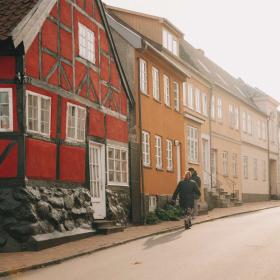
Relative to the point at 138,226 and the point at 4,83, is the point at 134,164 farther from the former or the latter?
the point at 4,83

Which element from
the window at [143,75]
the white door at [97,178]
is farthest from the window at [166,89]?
the white door at [97,178]

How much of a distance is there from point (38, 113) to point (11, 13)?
8.05 feet

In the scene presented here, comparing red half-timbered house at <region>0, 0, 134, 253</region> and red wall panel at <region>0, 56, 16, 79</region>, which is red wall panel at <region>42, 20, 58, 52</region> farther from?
red wall panel at <region>0, 56, 16, 79</region>

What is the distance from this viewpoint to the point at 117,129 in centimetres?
2139

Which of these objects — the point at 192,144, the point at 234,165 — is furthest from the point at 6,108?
the point at 234,165

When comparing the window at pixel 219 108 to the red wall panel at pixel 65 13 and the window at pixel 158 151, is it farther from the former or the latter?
the red wall panel at pixel 65 13

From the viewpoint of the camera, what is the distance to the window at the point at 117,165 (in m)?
20.7

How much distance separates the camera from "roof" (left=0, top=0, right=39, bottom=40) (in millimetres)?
14511

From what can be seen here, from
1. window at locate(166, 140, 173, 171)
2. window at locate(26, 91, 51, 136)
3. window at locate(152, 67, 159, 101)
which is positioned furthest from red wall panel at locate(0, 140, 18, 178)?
window at locate(166, 140, 173, 171)

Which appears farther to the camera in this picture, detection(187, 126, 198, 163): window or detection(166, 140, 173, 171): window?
detection(187, 126, 198, 163): window

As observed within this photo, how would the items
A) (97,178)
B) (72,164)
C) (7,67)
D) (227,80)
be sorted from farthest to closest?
(227,80) < (97,178) < (72,164) < (7,67)

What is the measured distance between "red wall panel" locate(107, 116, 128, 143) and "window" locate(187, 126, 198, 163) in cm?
950

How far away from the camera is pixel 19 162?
1462 cm

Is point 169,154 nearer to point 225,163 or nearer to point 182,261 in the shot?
point 225,163
